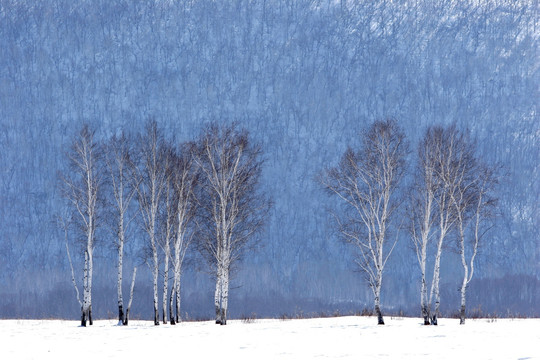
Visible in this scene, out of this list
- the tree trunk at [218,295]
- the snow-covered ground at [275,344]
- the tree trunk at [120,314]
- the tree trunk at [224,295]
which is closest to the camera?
the snow-covered ground at [275,344]

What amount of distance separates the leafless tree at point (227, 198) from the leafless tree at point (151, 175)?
222 cm

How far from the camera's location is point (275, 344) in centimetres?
2480

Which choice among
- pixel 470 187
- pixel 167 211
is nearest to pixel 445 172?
pixel 470 187

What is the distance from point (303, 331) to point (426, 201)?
11077 millimetres

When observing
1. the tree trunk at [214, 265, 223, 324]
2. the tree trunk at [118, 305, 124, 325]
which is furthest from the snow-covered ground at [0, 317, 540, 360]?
the tree trunk at [118, 305, 124, 325]

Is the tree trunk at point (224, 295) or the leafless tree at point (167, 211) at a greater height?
the leafless tree at point (167, 211)

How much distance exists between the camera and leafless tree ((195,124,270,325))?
1533 inches

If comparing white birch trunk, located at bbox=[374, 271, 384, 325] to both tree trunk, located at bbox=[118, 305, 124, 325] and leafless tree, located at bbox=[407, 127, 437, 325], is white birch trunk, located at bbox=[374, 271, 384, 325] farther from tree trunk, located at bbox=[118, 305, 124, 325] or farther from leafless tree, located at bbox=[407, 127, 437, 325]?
tree trunk, located at bbox=[118, 305, 124, 325]

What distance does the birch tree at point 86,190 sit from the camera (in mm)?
39094

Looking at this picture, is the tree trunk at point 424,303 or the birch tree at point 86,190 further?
the birch tree at point 86,190

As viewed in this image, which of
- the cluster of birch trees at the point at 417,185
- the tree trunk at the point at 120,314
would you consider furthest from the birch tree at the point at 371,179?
the tree trunk at the point at 120,314

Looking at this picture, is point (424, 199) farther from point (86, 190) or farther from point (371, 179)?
point (86, 190)

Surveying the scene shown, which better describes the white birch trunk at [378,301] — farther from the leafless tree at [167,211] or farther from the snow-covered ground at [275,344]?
the leafless tree at [167,211]

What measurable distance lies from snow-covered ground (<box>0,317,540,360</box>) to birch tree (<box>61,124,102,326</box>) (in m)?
6.65
